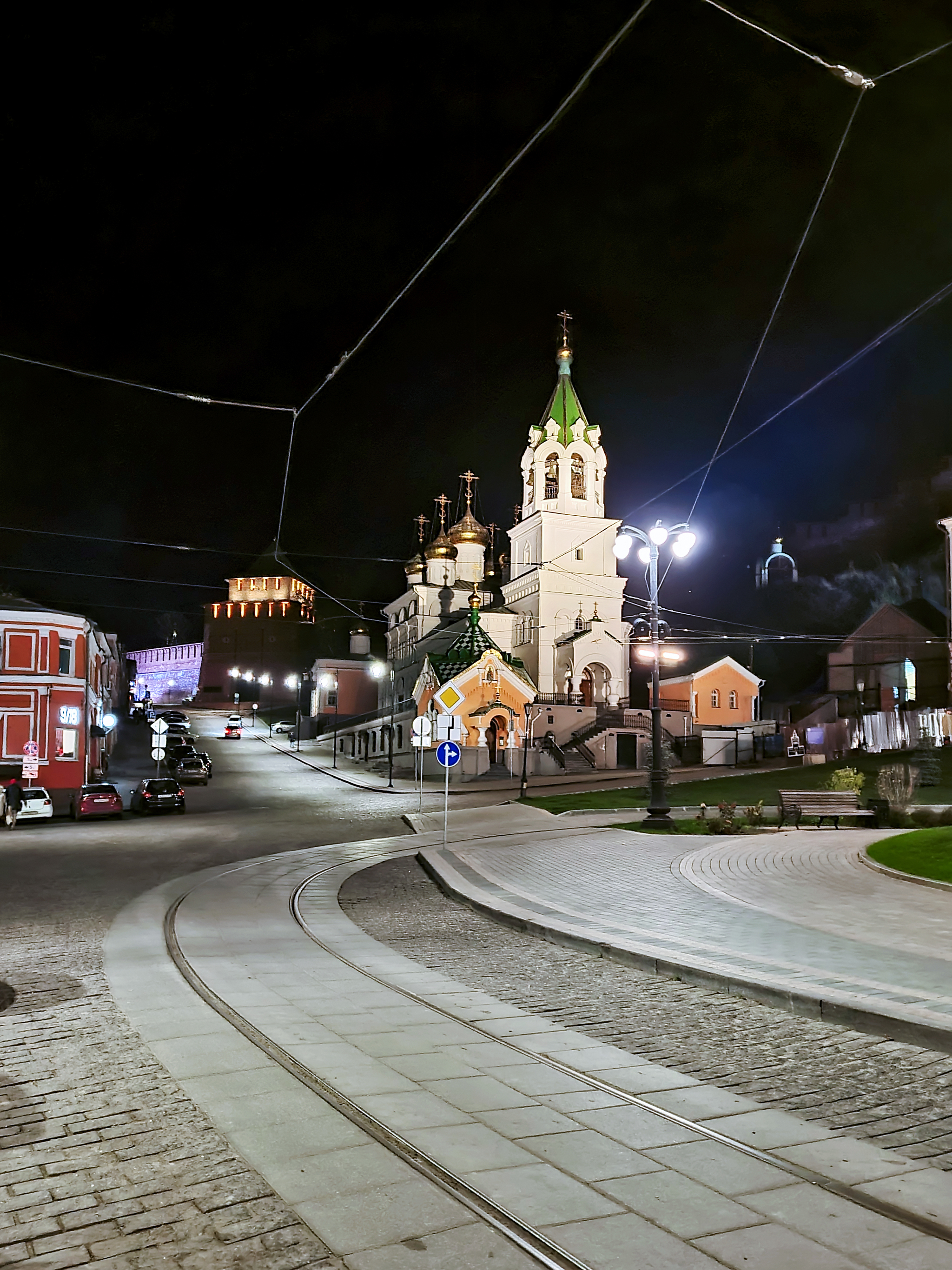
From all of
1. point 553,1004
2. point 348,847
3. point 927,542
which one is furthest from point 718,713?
point 553,1004

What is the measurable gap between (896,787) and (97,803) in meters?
22.3

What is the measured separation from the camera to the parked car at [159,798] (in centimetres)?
2930

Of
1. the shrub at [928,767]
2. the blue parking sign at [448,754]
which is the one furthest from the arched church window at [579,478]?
the blue parking sign at [448,754]

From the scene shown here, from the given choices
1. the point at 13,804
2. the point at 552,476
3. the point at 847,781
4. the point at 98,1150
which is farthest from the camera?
the point at 552,476

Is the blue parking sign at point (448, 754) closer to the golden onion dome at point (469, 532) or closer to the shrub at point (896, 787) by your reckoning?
the shrub at point (896, 787)

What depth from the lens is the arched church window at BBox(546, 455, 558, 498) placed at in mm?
60562

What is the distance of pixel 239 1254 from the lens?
3.45 meters

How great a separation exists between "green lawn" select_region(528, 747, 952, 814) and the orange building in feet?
55.1

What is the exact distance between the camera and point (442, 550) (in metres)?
70.8

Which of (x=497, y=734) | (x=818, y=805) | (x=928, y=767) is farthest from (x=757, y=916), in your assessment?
(x=497, y=734)

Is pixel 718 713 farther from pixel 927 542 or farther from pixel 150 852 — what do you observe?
pixel 150 852

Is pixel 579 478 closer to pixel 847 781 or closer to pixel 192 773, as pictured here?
pixel 192 773

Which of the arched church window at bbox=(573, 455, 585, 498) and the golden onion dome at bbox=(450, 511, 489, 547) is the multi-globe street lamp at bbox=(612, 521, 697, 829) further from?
the golden onion dome at bbox=(450, 511, 489, 547)

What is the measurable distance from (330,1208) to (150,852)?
16726 mm
